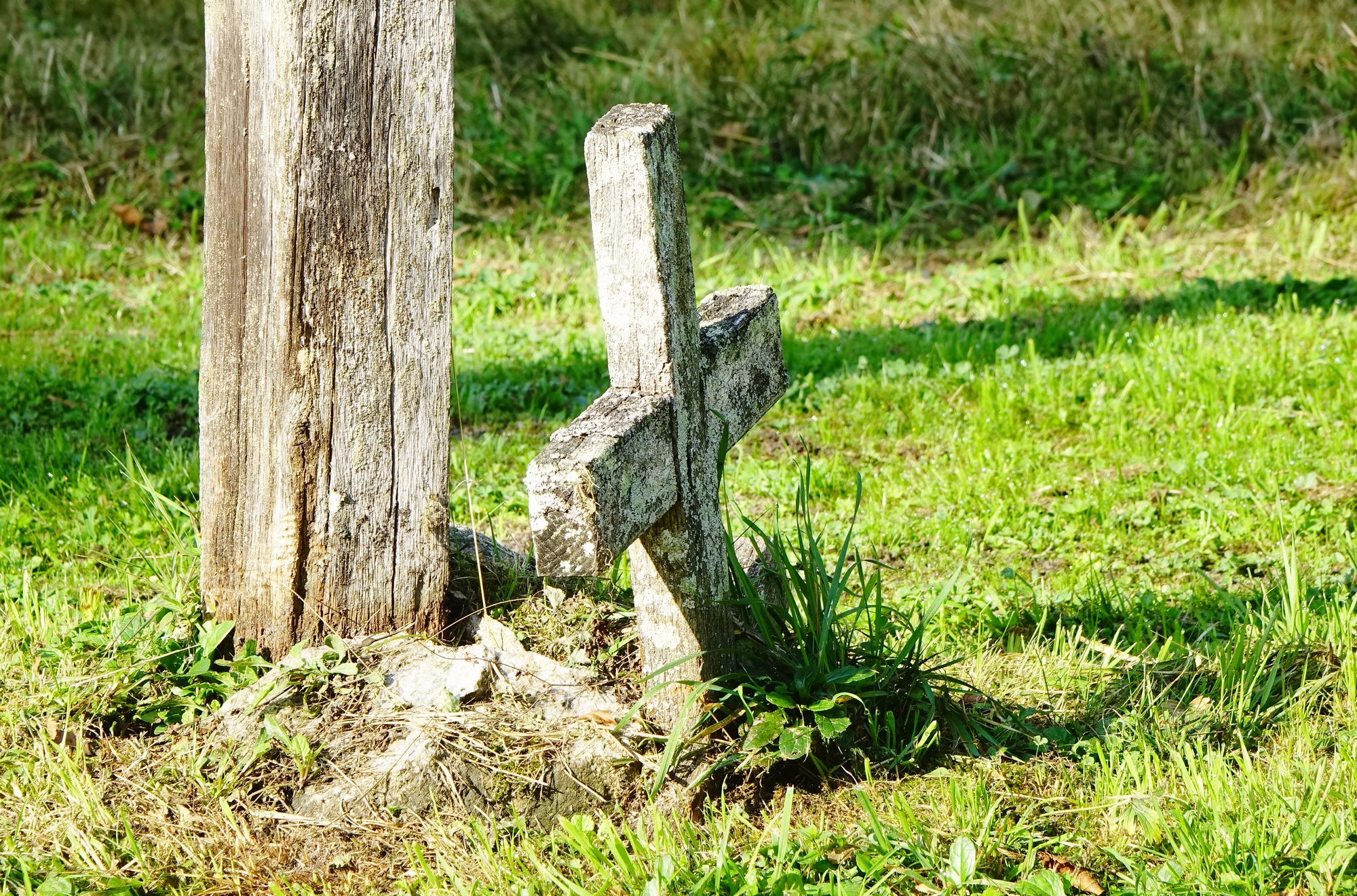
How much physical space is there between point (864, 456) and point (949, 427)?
1.31 feet

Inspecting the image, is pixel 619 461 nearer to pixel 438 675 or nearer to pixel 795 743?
pixel 795 743

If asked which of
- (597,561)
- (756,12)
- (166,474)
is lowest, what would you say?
(166,474)

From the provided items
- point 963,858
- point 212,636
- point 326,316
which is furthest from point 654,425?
point 212,636

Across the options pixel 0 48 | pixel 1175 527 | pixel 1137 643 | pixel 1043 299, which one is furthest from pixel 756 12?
pixel 1137 643

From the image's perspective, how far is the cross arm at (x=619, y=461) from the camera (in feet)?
6.76

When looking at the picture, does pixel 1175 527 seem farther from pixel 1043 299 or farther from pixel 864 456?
pixel 1043 299

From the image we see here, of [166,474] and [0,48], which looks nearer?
[166,474]

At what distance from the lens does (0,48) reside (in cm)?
824

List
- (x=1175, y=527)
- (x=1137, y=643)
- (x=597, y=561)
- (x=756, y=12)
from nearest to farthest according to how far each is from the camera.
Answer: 1. (x=597, y=561)
2. (x=1137, y=643)
3. (x=1175, y=527)
4. (x=756, y=12)

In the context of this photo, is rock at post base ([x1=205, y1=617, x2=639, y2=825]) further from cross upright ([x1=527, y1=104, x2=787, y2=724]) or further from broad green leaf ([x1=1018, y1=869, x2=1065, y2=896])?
broad green leaf ([x1=1018, y1=869, x2=1065, y2=896])

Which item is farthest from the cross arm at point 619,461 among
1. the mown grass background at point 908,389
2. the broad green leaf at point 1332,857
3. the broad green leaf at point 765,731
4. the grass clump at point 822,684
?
the broad green leaf at point 1332,857

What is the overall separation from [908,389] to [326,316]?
9.83 ft

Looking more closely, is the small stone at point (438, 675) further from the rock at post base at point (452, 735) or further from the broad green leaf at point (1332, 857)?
the broad green leaf at point (1332, 857)

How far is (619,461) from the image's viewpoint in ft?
7.06
